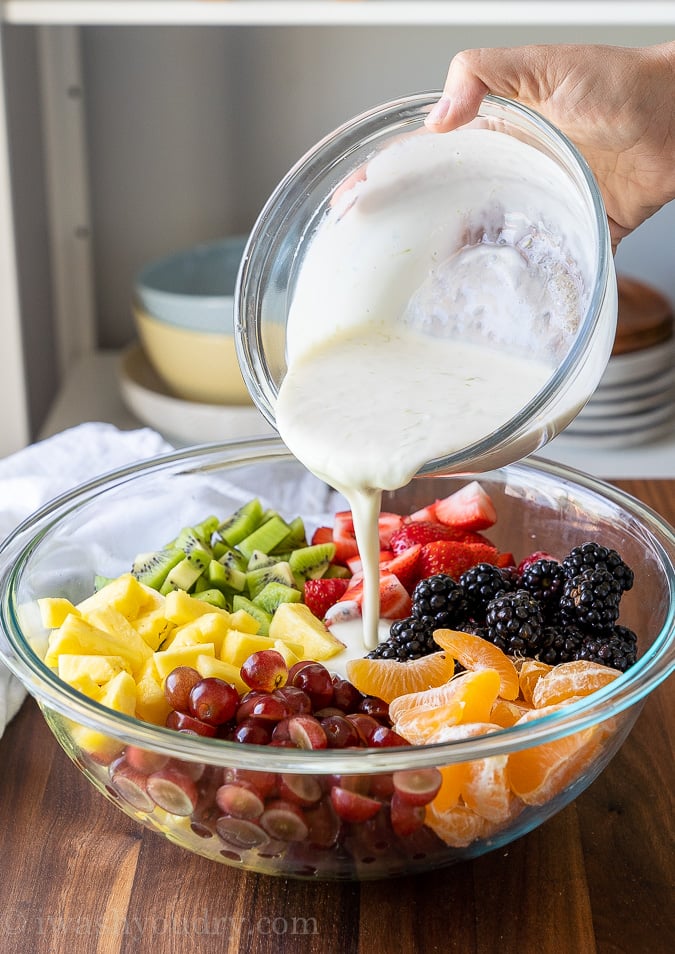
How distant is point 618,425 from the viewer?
86.3 inches

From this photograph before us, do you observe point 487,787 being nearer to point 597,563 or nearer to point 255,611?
point 597,563

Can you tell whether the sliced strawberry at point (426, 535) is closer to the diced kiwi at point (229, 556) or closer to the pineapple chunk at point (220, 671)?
the diced kiwi at point (229, 556)

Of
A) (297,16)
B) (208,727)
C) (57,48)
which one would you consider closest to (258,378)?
(208,727)

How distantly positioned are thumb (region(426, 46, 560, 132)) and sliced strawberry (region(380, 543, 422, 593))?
465 millimetres

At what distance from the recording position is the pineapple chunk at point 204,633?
1.11 m

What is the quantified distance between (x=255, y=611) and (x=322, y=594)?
0.26 feet

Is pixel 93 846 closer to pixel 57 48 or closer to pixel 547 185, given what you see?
pixel 547 185

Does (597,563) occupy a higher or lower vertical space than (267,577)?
higher

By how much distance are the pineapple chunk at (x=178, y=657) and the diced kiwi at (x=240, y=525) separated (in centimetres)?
30

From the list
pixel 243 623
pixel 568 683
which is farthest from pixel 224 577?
pixel 568 683

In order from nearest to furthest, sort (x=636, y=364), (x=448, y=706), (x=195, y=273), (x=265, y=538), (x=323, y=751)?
(x=323, y=751) < (x=448, y=706) < (x=265, y=538) < (x=636, y=364) < (x=195, y=273)

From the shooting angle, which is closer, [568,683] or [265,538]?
[568,683]

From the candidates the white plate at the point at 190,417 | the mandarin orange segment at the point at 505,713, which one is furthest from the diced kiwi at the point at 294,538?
the white plate at the point at 190,417

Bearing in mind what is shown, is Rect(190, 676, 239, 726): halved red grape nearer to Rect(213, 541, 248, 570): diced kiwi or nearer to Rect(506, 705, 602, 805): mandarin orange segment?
Rect(506, 705, 602, 805): mandarin orange segment
